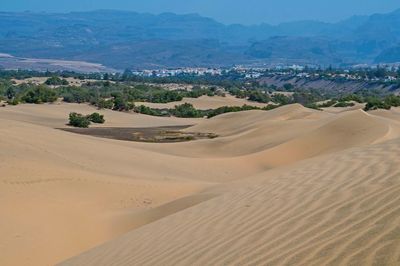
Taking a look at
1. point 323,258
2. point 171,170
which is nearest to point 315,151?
point 171,170

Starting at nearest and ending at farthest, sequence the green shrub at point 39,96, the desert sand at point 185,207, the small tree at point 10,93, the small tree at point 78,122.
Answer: the desert sand at point 185,207 → the small tree at point 78,122 → the green shrub at point 39,96 → the small tree at point 10,93

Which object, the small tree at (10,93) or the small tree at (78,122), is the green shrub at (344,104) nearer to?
the small tree at (78,122)

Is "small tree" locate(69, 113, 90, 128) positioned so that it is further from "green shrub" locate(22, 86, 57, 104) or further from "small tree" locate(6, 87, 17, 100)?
"small tree" locate(6, 87, 17, 100)

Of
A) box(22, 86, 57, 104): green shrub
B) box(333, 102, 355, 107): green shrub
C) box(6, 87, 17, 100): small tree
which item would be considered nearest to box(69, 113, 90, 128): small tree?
box(22, 86, 57, 104): green shrub

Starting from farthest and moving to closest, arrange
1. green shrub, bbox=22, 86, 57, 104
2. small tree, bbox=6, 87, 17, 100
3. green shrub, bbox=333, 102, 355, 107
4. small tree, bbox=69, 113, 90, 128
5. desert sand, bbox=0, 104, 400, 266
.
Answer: small tree, bbox=6, 87, 17, 100 < green shrub, bbox=22, 86, 57, 104 < green shrub, bbox=333, 102, 355, 107 < small tree, bbox=69, 113, 90, 128 < desert sand, bbox=0, 104, 400, 266

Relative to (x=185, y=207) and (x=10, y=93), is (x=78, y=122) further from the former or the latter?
(x=10, y=93)

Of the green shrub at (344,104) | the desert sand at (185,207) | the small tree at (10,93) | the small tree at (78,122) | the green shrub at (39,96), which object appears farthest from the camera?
the small tree at (10,93)

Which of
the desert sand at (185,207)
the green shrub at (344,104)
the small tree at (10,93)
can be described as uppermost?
the desert sand at (185,207)

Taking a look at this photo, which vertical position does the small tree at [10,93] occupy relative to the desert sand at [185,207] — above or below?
below

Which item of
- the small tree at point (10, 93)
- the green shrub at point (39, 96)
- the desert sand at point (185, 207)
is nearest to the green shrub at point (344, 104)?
the green shrub at point (39, 96)

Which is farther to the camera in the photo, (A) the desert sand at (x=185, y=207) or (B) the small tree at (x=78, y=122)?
(B) the small tree at (x=78, y=122)
